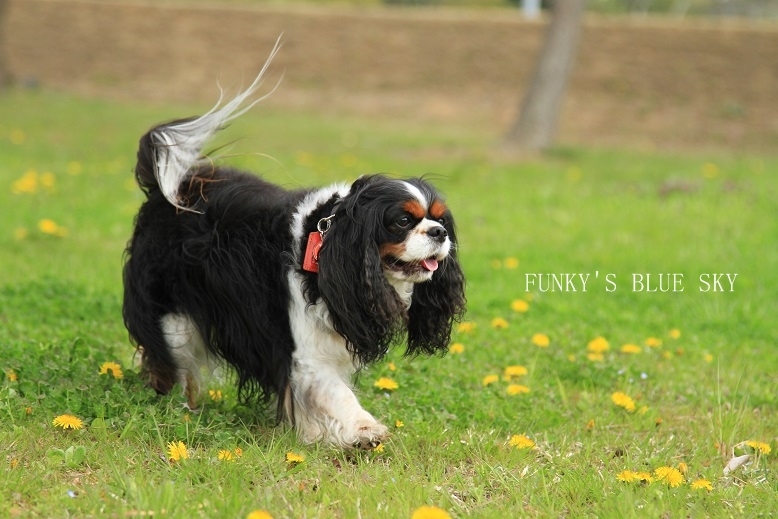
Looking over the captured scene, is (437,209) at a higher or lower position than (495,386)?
higher

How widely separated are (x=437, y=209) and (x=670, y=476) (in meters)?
1.34

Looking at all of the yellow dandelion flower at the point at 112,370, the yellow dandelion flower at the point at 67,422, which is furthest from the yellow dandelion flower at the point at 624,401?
the yellow dandelion flower at the point at 67,422

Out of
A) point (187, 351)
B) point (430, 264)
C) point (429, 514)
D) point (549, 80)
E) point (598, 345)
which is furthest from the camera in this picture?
point (549, 80)

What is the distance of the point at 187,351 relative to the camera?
4051 millimetres

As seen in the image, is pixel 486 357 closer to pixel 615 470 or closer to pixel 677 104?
pixel 615 470

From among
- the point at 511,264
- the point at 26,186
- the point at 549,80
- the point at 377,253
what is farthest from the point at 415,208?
the point at 549,80

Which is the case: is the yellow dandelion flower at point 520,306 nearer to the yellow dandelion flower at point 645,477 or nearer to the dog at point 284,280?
the dog at point 284,280

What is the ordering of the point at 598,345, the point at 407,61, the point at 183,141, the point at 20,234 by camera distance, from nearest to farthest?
the point at 183,141, the point at 598,345, the point at 20,234, the point at 407,61

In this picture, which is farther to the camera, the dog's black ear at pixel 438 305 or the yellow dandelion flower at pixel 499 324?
the yellow dandelion flower at pixel 499 324

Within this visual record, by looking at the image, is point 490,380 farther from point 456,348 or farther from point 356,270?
point 356,270

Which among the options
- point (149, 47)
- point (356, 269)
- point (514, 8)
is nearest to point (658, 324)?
point (356, 269)

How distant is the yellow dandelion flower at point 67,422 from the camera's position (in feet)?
11.4

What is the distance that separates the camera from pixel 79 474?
3.18 meters

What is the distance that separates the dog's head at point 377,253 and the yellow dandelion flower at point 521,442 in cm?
65
